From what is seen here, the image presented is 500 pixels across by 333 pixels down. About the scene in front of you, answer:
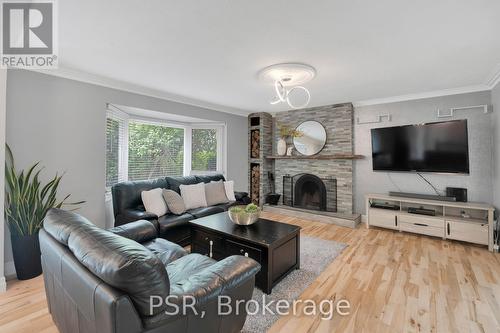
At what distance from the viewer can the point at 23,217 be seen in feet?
7.47

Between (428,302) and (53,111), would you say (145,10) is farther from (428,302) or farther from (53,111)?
(428,302)

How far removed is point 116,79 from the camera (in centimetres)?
316

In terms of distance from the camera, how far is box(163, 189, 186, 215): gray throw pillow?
325cm

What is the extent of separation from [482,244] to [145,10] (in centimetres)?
494

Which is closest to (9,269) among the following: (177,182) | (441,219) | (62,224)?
(62,224)

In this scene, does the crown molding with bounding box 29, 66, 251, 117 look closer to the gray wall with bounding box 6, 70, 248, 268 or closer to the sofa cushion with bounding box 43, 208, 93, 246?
the gray wall with bounding box 6, 70, 248, 268

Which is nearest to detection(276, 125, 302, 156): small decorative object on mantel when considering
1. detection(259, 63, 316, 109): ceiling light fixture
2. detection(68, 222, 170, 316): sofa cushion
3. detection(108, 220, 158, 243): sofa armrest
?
detection(259, 63, 316, 109): ceiling light fixture

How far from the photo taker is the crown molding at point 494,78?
282 centimetres

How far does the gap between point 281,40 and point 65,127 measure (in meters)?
2.78

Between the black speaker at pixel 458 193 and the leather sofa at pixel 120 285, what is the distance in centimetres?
374

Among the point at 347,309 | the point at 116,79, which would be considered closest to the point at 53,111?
the point at 116,79

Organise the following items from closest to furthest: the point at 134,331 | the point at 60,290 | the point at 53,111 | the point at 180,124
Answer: the point at 134,331, the point at 60,290, the point at 53,111, the point at 180,124

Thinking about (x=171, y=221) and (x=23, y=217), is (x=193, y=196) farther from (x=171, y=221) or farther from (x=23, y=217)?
(x=23, y=217)

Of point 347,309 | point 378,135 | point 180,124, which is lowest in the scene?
point 347,309
